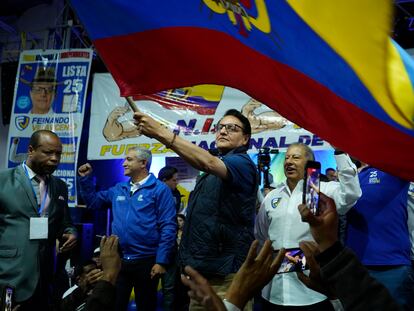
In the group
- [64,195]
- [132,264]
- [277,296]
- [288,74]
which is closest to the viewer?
[288,74]

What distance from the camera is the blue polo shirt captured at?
342 centimetres

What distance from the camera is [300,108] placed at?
213cm

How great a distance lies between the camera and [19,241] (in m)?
3.45

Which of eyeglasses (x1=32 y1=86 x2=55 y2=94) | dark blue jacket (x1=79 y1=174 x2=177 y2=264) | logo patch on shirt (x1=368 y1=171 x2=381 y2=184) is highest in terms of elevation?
eyeglasses (x1=32 y1=86 x2=55 y2=94)

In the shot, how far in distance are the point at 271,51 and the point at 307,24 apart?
0.80 feet

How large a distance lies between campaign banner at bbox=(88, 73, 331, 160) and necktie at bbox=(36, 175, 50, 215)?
12.2 ft

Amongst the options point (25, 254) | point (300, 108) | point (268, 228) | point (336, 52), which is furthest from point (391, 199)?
point (25, 254)

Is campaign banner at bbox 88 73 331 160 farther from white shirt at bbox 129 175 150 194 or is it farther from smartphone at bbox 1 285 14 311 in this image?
smartphone at bbox 1 285 14 311

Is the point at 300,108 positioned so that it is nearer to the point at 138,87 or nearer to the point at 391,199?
the point at 138,87

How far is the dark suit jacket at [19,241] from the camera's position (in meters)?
3.41

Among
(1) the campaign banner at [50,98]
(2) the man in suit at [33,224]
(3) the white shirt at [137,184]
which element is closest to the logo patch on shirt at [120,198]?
(3) the white shirt at [137,184]

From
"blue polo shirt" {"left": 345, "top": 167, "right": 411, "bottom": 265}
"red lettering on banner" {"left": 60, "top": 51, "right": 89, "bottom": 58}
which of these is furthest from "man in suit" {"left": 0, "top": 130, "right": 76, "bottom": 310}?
"red lettering on banner" {"left": 60, "top": 51, "right": 89, "bottom": 58}

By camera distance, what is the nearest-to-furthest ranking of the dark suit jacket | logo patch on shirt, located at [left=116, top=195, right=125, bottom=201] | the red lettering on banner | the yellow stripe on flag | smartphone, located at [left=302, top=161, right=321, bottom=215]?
smartphone, located at [left=302, top=161, right=321, bottom=215], the yellow stripe on flag, the dark suit jacket, logo patch on shirt, located at [left=116, top=195, right=125, bottom=201], the red lettering on banner

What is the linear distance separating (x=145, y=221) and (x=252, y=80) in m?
2.90
